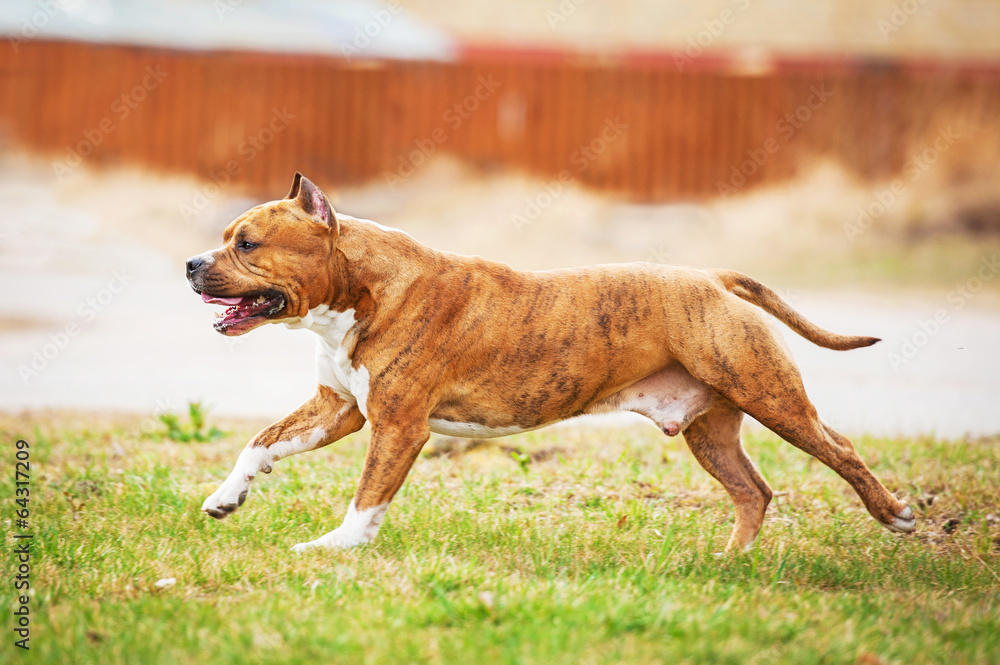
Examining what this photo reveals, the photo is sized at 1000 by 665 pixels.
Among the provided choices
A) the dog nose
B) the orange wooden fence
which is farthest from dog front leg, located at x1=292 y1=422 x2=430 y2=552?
the orange wooden fence

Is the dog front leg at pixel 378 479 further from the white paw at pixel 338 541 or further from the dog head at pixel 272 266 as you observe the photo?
the dog head at pixel 272 266

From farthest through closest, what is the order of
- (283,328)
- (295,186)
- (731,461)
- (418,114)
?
(418,114) → (283,328) → (731,461) → (295,186)

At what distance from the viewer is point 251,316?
14.1 feet

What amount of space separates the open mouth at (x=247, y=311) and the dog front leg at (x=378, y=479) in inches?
26.3

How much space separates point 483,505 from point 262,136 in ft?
44.8

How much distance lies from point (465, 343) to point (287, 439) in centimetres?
94

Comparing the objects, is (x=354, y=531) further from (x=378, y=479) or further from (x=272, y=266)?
(x=272, y=266)

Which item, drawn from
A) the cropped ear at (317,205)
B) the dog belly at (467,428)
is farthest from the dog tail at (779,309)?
the cropped ear at (317,205)

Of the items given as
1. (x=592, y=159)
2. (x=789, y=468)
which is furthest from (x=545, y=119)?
(x=789, y=468)

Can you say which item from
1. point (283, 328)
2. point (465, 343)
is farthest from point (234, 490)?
point (283, 328)

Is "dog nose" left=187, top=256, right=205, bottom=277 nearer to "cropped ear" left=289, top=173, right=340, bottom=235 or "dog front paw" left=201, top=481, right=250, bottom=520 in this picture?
"cropped ear" left=289, top=173, right=340, bottom=235

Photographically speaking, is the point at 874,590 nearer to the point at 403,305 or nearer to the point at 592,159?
the point at 403,305

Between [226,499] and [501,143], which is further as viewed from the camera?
[501,143]

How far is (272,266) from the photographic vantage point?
426 cm
